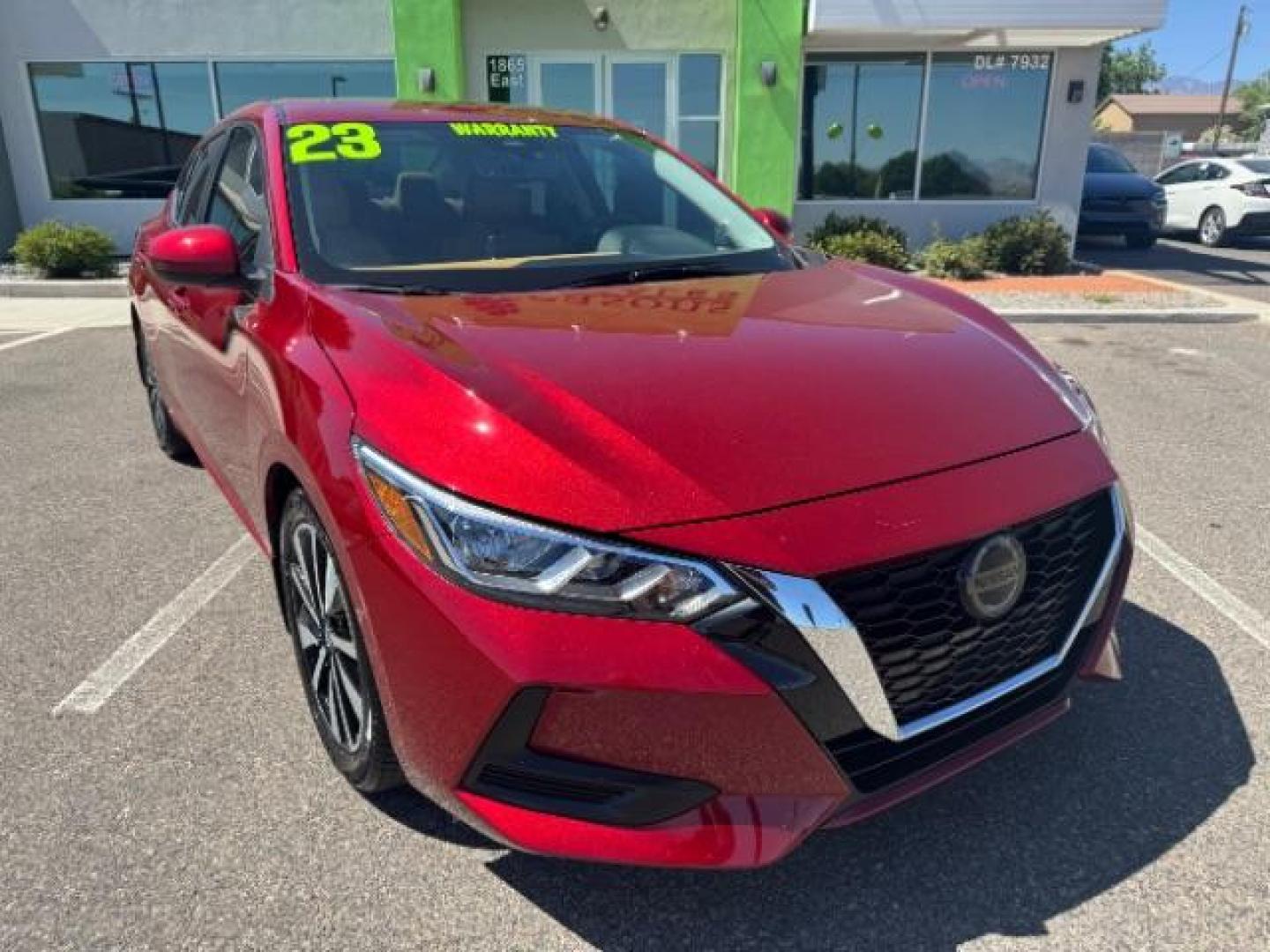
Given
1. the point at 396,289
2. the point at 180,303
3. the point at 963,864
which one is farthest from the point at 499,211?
the point at 963,864

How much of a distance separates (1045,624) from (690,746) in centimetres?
90

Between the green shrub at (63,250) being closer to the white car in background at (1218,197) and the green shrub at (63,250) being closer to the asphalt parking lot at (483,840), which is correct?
the asphalt parking lot at (483,840)

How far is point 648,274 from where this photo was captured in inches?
113

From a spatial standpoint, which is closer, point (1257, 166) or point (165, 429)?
point (165, 429)

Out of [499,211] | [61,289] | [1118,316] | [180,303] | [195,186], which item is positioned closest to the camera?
[499,211]

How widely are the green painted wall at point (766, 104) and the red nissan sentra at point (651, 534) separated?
9.67 metres

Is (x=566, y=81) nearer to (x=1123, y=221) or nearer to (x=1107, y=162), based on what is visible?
(x=1123, y=221)

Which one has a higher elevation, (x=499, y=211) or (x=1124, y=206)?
(x=499, y=211)

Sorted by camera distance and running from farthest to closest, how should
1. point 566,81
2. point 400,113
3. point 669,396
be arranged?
point 566,81, point 400,113, point 669,396

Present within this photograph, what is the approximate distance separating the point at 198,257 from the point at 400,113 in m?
1.01

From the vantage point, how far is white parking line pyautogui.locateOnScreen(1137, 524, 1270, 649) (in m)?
3.23

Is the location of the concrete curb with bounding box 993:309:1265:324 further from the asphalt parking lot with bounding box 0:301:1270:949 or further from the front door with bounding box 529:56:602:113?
the asphalt parking lot with bounding box 0:301:1270:949

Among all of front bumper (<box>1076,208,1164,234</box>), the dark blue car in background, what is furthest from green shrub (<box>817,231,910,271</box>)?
the dark blue car in background

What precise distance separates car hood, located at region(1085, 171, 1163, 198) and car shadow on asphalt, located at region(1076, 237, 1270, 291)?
0.92 meters
